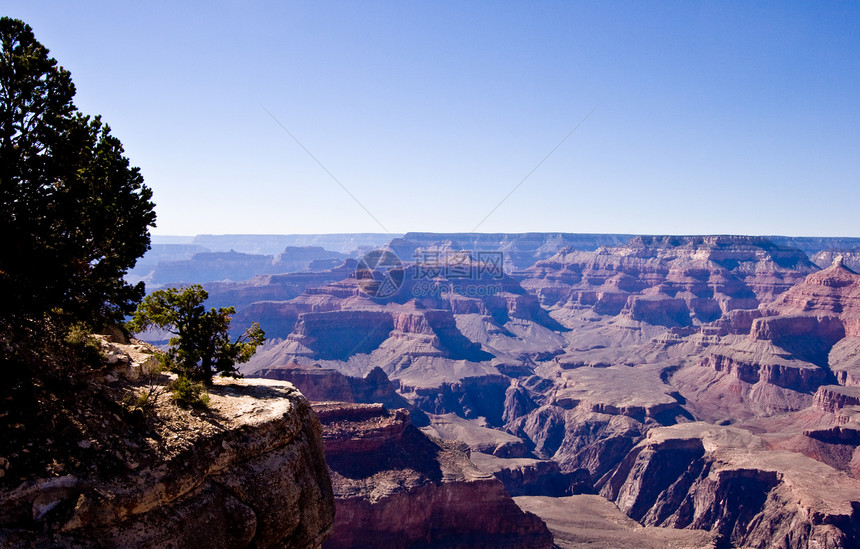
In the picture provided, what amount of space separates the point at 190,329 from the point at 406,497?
31.6 m

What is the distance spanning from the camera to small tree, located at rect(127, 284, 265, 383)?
18766 mm

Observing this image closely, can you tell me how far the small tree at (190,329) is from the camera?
1877 centimetres

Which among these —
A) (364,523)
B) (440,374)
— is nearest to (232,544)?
(364,523)

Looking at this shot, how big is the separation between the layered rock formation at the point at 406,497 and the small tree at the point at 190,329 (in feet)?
94.0

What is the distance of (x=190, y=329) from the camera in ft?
64.1

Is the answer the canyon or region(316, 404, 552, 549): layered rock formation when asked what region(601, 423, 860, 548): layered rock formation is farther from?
region(316, 404, 552, 549): layered rock formation

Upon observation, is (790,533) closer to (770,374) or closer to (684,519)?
(684,519)

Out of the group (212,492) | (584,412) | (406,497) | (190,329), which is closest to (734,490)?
(584,412)

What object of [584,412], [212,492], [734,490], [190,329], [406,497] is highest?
[190,329]

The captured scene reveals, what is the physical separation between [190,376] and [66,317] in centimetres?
429

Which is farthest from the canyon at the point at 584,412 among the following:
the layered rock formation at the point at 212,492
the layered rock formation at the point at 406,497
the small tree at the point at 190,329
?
the layered rock formation at the point at 212,492

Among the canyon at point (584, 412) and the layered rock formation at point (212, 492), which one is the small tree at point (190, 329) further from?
the canyon at point (584, 412)

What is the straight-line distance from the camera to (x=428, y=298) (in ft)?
642

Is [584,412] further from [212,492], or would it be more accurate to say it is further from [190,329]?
[212,492]
